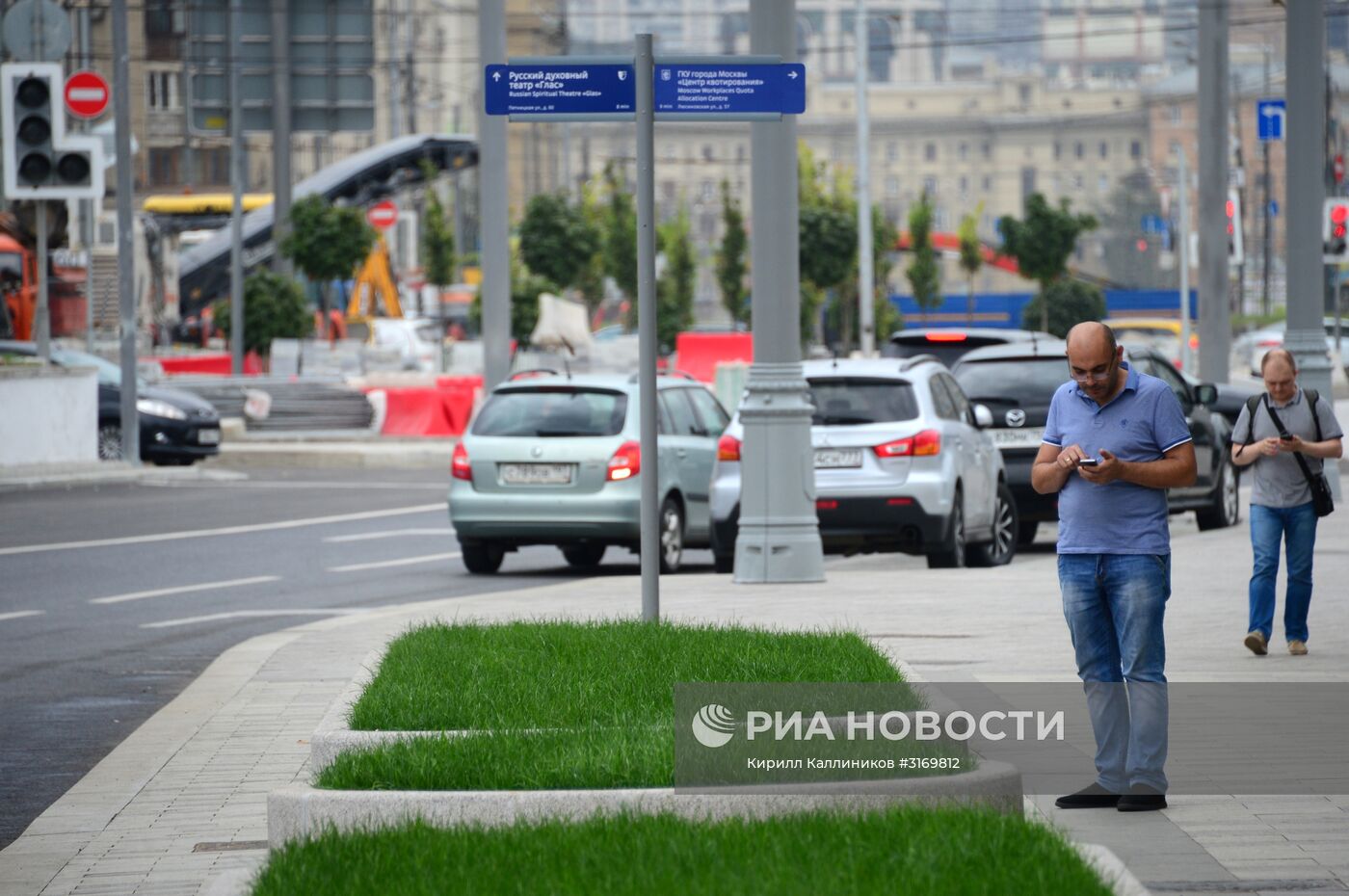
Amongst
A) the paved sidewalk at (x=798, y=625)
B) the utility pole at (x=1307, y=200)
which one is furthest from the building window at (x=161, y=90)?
the paved sidewalk at (x=798, y=625)

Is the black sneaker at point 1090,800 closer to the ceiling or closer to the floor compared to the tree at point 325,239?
closer to the floor

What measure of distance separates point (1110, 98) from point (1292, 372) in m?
163

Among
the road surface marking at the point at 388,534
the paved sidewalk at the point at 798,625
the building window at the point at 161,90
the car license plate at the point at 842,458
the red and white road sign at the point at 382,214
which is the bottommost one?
the road surface marking at the point at 388,534

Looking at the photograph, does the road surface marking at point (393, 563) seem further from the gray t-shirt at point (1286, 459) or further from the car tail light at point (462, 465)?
the gray t-shirt at point (1286, 459)

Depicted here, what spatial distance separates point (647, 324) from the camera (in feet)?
34.3

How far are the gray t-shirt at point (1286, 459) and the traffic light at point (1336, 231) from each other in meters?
15.7

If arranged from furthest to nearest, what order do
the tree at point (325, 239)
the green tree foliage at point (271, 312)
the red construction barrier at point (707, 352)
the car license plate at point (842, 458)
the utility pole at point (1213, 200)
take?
the tree at point (325, 239) < the green tree foliage at point (271, 312) < the red construction barrier at point (707, 352) < the utility pole at point (1213, 200) < the car license plate at point (842, 458)

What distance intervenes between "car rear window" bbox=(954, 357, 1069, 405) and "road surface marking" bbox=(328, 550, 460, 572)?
4.28 metres

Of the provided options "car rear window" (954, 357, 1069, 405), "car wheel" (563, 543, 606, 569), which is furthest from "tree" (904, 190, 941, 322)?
"car wheel" (563, 543, 606, 569)

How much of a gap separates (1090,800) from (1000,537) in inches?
419

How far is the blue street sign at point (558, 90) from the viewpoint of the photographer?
425 inches

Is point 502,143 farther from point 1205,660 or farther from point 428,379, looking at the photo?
point 1205,660

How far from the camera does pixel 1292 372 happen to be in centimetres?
1148

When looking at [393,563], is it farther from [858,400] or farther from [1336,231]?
[1336,231]
